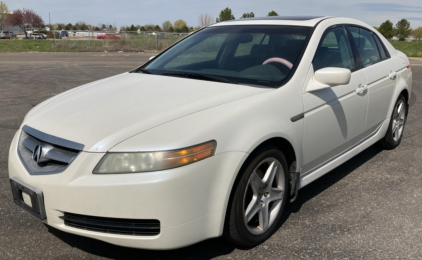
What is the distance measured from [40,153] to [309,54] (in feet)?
7.30

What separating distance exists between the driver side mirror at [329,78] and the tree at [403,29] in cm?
8472

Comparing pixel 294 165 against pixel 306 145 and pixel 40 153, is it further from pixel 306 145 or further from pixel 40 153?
pixel 40 153

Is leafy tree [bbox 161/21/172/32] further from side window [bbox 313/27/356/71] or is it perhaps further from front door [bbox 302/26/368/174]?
A: front door [bbox 302/26/368/174]

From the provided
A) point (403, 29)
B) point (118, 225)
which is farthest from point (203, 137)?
point (403, 29)

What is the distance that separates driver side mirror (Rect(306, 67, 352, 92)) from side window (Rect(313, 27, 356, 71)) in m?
0.21

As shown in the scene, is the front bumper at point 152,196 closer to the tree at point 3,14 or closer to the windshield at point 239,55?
the windshield at point 239,55

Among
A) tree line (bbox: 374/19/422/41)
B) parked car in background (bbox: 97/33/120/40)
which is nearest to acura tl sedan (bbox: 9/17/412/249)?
parked car in background (bbox: 97/33/120/40)

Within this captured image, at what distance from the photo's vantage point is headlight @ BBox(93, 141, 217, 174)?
2371mm

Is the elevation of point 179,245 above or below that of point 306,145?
below

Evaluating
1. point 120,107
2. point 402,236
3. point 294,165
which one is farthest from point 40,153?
point 402,236

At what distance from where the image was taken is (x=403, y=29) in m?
82.2

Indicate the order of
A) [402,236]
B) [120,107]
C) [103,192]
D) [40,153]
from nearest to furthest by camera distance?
[103,192]
[40,153]
[120,107]
[402,236]

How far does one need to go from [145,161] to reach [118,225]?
16.4 inches

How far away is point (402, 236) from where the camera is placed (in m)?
3.12
